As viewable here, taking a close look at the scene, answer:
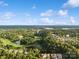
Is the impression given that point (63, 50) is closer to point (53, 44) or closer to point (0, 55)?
point (53, 44)

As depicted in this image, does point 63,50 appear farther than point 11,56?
Yes

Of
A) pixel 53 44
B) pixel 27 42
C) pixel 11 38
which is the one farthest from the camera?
pixel 11 38

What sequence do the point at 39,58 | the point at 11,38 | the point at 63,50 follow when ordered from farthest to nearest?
the point at 11,38
the point at 63,50
the point at 39,58

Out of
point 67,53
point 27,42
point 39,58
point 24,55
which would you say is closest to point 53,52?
point 67,53

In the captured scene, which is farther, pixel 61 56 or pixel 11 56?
pixel 61 56

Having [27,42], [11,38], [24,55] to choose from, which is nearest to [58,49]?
[24,55]

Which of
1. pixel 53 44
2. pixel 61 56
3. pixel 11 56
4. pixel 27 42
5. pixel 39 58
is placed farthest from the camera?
pixel 27 42

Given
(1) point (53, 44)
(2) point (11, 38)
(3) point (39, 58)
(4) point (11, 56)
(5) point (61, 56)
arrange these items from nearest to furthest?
1. (4) point (11, 56)
2. (3) point (39, 58)
3. (5) point (61, 56)
4. (1) point (53, 44)
5. (2) point (11, 38)

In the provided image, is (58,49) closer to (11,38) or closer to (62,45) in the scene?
(62,45)

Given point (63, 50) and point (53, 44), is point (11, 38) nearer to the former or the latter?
point (53, 44)
